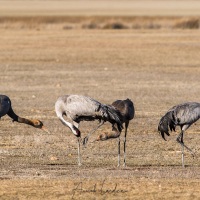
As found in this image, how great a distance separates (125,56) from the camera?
34938mm

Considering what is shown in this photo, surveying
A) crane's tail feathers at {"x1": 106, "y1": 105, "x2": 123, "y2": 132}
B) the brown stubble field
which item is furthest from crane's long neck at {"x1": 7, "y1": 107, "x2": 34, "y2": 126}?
crane's tail feathers at {"x1": 106, "y1": 105, "x2": 123, "y2": 132}

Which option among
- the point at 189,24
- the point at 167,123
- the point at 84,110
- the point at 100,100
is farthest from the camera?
the point at 189,24

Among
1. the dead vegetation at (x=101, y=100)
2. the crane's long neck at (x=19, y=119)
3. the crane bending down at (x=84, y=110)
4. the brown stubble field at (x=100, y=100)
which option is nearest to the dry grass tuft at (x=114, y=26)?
the brown stubble field at (x=100, y=100)

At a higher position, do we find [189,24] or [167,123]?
[189,24]

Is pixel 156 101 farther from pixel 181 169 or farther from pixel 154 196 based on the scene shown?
pixel 154 196

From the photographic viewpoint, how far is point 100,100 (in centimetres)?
2175

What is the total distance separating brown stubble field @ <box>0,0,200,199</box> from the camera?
10977 millimetres

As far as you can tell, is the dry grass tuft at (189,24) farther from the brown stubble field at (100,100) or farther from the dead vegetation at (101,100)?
the dead vegetation at (101,100)

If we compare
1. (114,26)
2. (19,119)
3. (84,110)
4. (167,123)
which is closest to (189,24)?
(114,26)

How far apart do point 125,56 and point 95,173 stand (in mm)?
23223

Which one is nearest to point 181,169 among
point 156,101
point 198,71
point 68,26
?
point 156,101

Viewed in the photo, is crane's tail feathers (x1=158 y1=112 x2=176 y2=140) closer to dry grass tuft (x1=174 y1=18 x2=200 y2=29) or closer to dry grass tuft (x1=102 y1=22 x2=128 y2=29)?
dry grass tuft (x1=174 y1=18 x2=200 y2=29)

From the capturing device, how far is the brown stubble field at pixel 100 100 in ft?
36.0

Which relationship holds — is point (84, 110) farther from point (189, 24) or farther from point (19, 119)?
point (189, 24)
